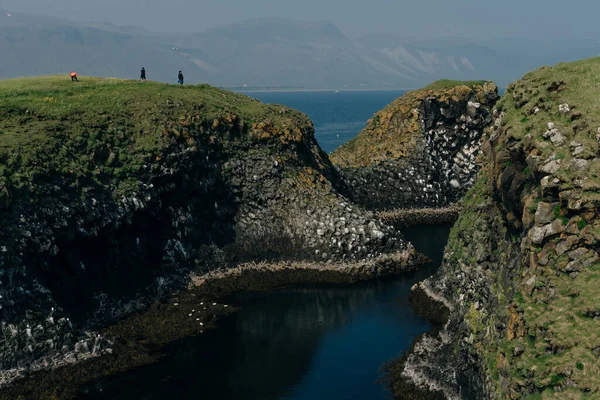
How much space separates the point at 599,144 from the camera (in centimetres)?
4006

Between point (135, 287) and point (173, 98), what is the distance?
2676 cm

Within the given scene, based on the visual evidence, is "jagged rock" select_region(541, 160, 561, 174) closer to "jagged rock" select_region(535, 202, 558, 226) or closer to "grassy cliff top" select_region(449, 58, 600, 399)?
"grassy cliff top" select_region(449, 58, 600, 399)

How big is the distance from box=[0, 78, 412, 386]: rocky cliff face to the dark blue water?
6.45 meters

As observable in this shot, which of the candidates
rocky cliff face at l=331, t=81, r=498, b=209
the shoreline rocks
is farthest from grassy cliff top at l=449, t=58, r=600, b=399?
rocky cliff face at l=331, t=81, r=498, b=209

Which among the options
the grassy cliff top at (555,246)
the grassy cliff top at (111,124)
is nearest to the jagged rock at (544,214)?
the grassy cliff top at (555,246)

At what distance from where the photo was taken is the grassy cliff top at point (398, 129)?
11475cm

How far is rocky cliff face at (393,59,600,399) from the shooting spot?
3528 cm

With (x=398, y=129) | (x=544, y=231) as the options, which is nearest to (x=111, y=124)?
(x=398, y=129)

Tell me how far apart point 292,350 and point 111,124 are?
34.3 m

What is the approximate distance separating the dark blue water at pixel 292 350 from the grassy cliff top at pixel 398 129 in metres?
38.7

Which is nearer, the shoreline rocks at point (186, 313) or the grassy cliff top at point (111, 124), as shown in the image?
the shoreline rocks at point (186, 313)

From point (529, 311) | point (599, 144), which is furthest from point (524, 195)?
point (529, 311)

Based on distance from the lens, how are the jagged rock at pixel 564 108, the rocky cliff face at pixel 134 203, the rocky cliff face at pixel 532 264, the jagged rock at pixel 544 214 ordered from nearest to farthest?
the rocky cliff face at pixel 532 264 → the jagged rock at pixel 544 214 → the jagged rock at pixel 564 108 → the rocky cliff face at pixel 134 203

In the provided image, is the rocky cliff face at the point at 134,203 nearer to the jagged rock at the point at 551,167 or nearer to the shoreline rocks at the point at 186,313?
the shoreline rocks at the point at 186,313
